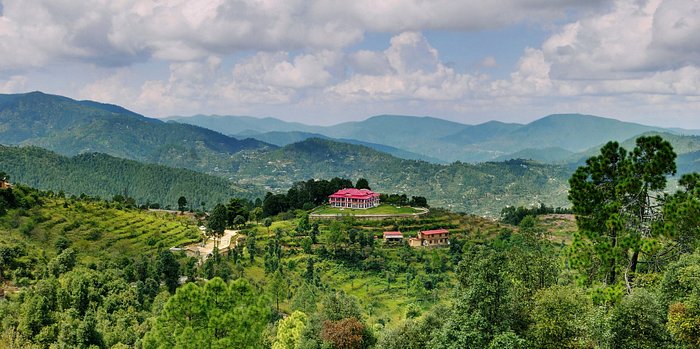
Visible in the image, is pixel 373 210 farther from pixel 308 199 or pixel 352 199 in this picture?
pixel 308 199

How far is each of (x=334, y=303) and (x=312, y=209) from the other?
69329mm

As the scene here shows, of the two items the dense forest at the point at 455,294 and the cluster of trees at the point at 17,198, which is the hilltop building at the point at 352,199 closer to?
the dense forest at the point at 455,294

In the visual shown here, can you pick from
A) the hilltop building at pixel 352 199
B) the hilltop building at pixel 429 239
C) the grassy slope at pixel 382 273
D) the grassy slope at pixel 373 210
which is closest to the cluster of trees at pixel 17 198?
the grassy slope at pixel 382 273

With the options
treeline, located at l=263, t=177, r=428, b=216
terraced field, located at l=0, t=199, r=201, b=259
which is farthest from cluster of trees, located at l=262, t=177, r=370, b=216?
terraced field, located at l=0, t=199, r=201, b=259

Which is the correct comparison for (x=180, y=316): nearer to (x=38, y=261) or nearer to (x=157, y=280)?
(x=157, y=280)

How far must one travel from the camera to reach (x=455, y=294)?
2506cm

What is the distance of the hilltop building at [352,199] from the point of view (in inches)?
3890

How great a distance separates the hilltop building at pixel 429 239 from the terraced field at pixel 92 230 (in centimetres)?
3461

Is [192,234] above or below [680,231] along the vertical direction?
below

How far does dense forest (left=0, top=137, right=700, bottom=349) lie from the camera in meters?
19.0

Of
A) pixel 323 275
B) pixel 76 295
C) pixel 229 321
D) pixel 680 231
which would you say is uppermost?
pixel 680 231

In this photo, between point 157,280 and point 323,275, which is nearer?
point 157,280

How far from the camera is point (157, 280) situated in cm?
4891

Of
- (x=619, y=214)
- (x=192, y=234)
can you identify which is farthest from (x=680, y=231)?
(x=192, y=234)
